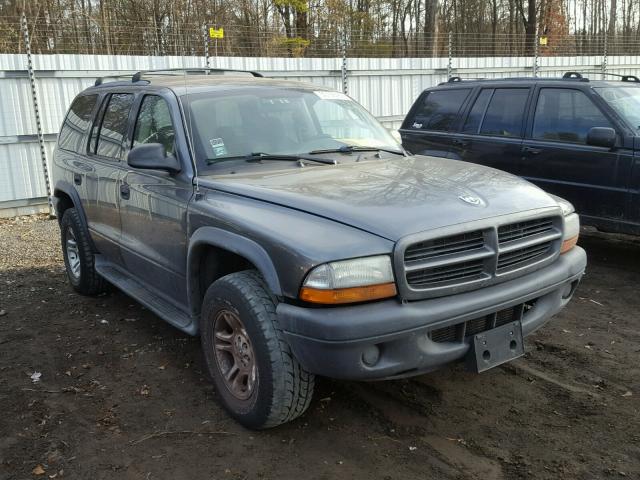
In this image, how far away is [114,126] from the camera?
16.1 feet

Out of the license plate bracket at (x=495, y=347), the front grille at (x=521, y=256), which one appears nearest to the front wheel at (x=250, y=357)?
the license plate bracket at (x=495, y=347)

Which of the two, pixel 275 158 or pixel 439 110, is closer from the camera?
pixel 275 158

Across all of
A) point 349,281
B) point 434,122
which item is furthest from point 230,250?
point 434,122

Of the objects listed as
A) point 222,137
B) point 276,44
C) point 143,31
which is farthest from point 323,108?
point 276,44

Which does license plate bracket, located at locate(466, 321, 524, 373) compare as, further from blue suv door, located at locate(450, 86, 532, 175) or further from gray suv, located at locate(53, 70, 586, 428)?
blue suv door, located at locate(450, 86, 532, 175)

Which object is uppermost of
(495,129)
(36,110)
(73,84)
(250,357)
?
(73,84)

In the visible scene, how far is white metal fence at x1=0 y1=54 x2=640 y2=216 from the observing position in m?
9.12

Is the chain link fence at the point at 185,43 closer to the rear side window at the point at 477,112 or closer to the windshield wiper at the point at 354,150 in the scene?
the rear side window at the point at 477,112

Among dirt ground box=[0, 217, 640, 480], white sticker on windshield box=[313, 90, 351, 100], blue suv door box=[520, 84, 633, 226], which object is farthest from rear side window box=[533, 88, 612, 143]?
white sticker on windshield box=[313, 90, 351, 100]

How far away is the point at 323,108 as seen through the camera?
4.48 m

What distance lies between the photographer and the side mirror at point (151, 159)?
12.1 feet

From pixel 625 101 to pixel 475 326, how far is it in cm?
425

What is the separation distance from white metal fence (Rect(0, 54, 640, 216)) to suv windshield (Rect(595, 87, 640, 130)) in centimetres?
404

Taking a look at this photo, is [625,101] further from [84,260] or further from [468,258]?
[84,260]
